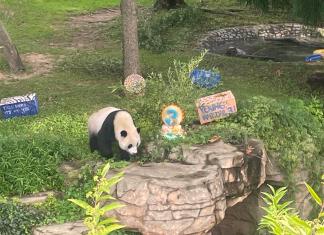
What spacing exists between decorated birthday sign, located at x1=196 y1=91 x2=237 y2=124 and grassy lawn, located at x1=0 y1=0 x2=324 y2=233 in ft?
0.39

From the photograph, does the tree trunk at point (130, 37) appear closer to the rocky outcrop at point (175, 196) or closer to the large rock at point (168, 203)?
the rocky outcrop at point (175, 196)

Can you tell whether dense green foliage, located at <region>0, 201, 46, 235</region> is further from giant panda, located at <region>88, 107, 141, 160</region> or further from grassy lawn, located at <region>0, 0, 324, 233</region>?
giant panda, located at <region>88, 107, 141, 160</region>

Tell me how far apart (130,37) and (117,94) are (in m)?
1.03

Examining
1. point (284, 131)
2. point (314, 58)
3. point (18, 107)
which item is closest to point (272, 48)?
point (314, 58)

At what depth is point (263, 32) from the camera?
1623cm

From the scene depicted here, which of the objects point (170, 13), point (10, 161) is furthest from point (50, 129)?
point (170, 13)

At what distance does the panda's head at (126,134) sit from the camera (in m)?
6.06

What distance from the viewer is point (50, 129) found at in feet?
25.2

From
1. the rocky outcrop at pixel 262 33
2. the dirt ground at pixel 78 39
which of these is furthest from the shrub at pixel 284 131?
the rocky outcrop at pixel 262 33

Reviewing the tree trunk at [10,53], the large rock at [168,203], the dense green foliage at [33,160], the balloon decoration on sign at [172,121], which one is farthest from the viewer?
the tree trunk at [10,53]

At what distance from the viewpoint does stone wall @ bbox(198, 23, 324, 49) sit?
1552 cm

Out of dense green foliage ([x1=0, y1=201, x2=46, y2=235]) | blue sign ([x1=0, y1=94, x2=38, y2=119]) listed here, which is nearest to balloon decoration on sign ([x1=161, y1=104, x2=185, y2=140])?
dense green foliage ([x1=0, y1=201, x2=46, y2=235])

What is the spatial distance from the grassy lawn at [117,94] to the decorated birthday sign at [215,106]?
12 centimetres

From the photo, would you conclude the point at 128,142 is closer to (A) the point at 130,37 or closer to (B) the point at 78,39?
(A) the point at 130,37
